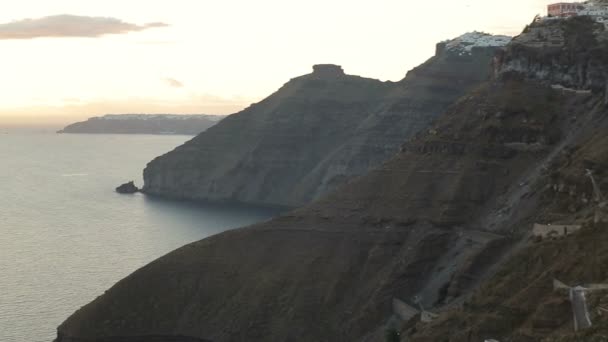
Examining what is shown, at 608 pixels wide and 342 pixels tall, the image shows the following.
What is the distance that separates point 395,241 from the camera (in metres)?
123

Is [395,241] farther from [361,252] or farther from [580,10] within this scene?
[580,10]

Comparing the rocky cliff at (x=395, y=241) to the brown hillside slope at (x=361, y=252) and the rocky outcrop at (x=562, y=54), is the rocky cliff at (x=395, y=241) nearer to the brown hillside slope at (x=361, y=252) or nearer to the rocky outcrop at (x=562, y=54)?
the brown hillside slope at (x=361, y=252)

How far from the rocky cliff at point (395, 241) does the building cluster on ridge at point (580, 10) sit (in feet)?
46.9

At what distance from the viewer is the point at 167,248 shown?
578ft

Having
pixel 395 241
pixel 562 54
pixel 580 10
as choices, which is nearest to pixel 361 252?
pixel 395 241

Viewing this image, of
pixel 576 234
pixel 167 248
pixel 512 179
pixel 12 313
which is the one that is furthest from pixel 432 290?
pixel 167 248

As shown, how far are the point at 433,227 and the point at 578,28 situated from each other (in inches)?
1643

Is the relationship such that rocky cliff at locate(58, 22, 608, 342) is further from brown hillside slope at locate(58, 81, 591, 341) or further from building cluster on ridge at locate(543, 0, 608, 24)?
building cluster on ridge at locate(543, 0, 608, 24)

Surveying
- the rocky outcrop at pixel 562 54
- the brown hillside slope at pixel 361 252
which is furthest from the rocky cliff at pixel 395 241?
the rocky outcrop at pixel 562 54

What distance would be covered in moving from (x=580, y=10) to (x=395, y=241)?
54061mm

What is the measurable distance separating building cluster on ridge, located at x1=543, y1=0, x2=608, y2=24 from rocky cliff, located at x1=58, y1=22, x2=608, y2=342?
14299mm

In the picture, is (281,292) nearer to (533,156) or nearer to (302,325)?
(302,325)

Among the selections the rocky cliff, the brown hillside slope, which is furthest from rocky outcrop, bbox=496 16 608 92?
the brown hillside slope

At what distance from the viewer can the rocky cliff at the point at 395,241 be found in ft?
358
